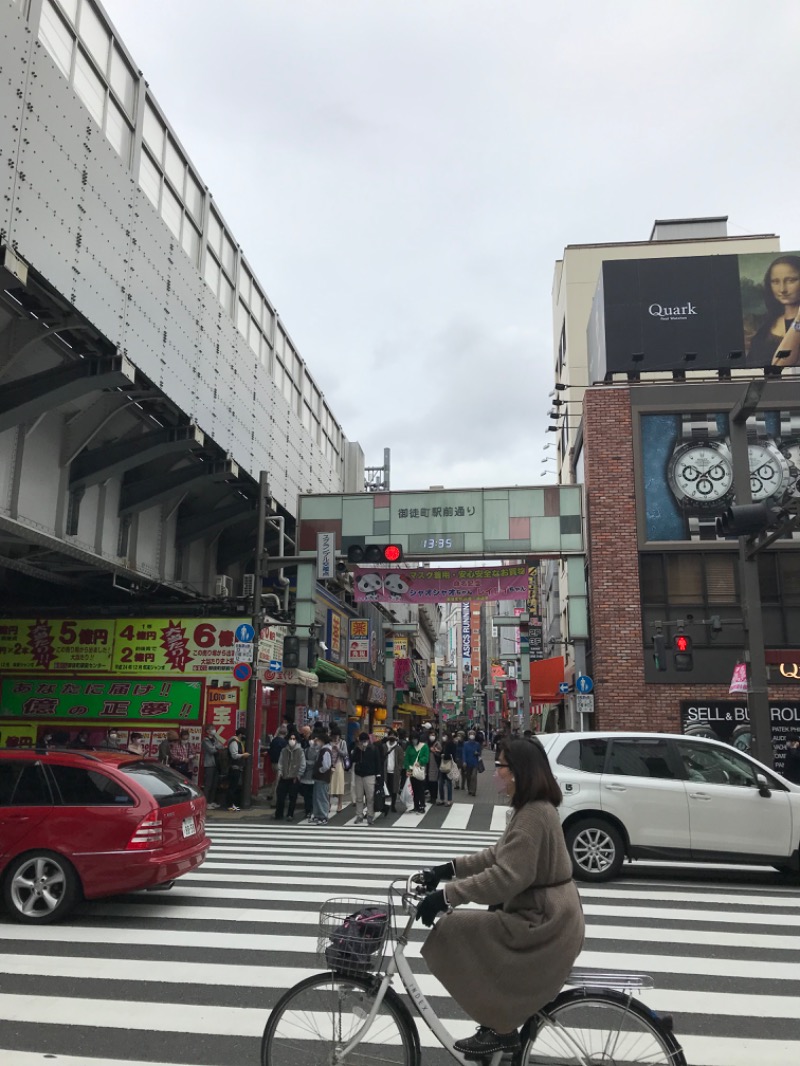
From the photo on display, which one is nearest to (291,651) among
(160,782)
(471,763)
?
(471,763)

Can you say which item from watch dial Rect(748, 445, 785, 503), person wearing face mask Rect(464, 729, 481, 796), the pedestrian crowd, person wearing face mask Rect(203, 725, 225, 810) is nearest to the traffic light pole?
the pedestrian crowd

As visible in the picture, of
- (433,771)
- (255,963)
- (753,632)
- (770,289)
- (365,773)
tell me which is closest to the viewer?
(255,963)

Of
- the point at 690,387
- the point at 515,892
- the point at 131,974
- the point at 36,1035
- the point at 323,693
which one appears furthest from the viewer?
the point at 323,693

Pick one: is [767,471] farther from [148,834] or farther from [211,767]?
[148,834]

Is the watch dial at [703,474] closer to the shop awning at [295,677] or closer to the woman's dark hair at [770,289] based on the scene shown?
the woman's dark hair at [770,289]

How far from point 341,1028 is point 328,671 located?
27172mm

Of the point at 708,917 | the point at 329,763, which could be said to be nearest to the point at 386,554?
the point at 329,763

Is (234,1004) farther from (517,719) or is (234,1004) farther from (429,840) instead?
(517,719)

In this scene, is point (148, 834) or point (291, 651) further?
point (291, 651)

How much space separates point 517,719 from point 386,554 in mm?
51769

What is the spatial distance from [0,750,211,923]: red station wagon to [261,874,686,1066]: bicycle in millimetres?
4237

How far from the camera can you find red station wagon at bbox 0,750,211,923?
7672 mm

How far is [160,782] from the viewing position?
848cm

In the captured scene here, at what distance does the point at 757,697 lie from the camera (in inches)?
588
